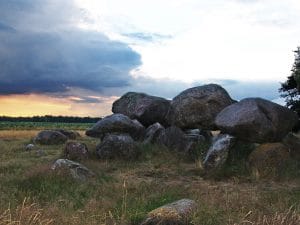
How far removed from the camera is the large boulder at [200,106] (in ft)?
80.4

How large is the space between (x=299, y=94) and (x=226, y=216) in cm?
3505

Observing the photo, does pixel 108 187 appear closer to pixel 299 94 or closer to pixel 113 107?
pixel 113 107

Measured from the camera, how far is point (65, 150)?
22.5 metres

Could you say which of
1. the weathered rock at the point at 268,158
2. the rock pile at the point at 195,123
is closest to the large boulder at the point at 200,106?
the rock pile at the point at 195,123

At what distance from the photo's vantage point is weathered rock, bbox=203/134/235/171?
19.6 meters

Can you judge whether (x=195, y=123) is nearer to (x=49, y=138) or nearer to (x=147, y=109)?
(x=147, y=109)

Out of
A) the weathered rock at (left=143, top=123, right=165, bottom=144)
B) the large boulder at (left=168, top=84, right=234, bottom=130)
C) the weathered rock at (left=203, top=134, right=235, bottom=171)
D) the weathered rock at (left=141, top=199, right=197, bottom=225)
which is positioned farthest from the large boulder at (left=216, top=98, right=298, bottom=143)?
the weathered rock at (left=141, top=199, right=197, bottom=225)

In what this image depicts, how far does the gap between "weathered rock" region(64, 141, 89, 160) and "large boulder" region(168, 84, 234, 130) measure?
5.28 meters

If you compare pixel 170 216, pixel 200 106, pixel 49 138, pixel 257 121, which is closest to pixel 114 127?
pixel 200 106

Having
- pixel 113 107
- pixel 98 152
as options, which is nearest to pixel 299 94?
pixel 113 107

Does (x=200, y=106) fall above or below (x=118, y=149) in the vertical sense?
above

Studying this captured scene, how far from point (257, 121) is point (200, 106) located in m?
5.37

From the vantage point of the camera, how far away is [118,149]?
22625 mm

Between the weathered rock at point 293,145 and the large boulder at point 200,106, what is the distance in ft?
14.0
